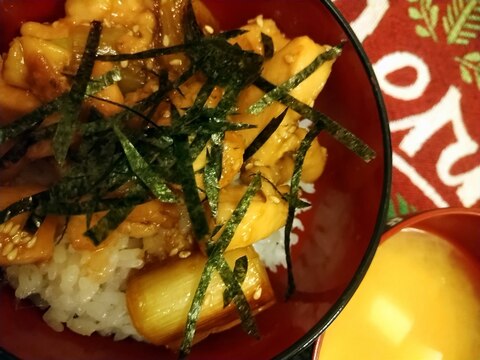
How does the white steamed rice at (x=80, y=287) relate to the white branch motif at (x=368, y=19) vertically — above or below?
below

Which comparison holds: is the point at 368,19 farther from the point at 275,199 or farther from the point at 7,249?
the point at 7,249

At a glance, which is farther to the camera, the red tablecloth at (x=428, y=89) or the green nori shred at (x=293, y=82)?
the red tablecloth at (x=428, y=89)

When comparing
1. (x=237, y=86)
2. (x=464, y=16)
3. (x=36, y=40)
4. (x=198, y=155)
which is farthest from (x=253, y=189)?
(x=464, y=16)

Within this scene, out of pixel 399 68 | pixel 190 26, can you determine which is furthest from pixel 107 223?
pixel 399 68

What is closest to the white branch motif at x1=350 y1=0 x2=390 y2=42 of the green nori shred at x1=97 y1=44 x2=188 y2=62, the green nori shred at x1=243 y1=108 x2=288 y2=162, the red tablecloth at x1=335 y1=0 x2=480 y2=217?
the red tablecloth at x1=335 y1=0 x2=480 y2=217

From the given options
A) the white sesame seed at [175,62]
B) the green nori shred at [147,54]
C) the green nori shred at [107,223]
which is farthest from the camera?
the white sesame seed at [175,62]

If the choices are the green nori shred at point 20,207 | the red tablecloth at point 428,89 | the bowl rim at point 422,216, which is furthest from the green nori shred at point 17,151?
the red tablecloth at point 428,89

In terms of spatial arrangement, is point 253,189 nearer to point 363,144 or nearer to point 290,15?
point 363,144

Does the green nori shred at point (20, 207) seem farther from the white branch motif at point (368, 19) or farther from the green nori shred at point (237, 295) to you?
the white branch motif at point (368, 19)
